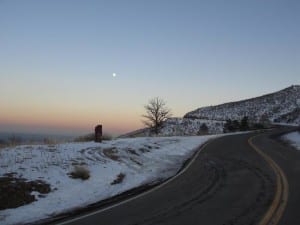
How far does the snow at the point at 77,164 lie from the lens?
1127 centimetres

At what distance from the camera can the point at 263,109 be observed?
123m

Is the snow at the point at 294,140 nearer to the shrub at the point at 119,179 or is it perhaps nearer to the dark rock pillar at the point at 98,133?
the dark rock pillar at the point at 98,133

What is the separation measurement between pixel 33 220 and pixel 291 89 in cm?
13963

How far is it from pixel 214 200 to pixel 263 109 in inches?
4506

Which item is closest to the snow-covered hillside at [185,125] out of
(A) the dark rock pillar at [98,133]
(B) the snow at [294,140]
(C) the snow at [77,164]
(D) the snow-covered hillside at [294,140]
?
(B) the snow at [294,140]

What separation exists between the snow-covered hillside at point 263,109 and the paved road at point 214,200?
8736 cm

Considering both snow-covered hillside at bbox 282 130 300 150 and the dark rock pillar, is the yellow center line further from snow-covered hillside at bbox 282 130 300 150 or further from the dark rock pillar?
snow-covered hillside at bbox 282 130 300 150

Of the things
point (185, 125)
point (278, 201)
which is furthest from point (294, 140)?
point (185, 125)

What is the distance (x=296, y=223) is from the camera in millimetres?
9305

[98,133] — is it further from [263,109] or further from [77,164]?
[263,109]

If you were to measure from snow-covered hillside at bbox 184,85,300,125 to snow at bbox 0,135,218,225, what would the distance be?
84.8 m

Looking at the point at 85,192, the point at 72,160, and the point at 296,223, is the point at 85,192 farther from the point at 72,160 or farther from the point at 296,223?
A: the point at 296,223

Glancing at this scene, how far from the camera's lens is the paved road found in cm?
974

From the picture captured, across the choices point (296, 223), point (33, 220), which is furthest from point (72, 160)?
point (296, 223)
